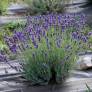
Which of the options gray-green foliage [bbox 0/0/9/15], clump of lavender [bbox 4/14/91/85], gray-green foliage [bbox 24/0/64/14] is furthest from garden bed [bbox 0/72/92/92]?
gray-green foliage [bbox 0/0/9/15]

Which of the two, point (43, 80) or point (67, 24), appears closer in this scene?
point (43, 80)

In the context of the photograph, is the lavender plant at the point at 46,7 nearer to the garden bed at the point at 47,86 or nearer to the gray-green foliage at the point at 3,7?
the gray-green foliage at the point at 3,7

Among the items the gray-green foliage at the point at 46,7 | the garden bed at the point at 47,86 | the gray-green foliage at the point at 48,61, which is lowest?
the gray-green foliage at the point at 46,7

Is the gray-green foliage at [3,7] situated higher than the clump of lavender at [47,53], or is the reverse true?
the clump of lavender at [47,53]

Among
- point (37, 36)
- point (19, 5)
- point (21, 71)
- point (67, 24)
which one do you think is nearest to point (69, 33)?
point (67, 24)

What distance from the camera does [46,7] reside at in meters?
10.3

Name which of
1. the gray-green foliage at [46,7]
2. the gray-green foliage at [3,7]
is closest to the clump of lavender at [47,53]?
the gray-green foliage at [46,7]

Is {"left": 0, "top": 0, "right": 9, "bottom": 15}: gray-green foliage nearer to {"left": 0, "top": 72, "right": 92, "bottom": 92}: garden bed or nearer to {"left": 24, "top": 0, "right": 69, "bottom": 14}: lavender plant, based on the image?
{"left": 24, "top": 0, "right": 69, "bottom": 14}: lavender plant

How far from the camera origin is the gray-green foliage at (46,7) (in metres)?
10.2

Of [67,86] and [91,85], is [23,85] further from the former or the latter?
[91,85]

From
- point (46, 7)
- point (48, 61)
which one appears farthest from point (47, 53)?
point (46, 7)

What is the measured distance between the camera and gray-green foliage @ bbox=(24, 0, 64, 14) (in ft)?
33.6

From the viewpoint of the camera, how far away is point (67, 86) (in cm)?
442

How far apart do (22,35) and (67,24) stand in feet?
2.20
